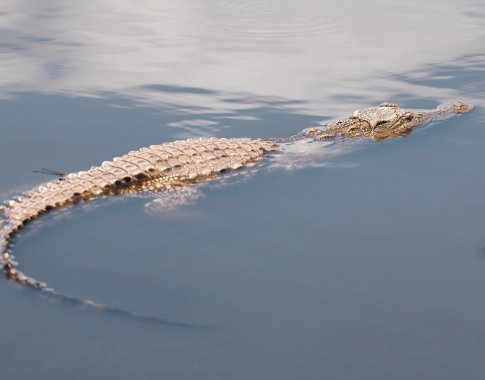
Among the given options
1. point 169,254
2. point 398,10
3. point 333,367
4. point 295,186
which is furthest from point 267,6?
point 333,367

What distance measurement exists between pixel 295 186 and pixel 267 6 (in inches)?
320

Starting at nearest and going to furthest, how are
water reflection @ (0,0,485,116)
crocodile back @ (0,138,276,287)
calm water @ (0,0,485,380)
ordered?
calm water @ (0,0,485,380), crocodile back @ (0,138,276,287), water reflection @ (0,0,485,116)

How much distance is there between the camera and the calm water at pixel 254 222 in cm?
504

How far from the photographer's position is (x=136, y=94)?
1048 cm

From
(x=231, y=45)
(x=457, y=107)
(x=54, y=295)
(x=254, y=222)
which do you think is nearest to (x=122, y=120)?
(x=254, y=222)

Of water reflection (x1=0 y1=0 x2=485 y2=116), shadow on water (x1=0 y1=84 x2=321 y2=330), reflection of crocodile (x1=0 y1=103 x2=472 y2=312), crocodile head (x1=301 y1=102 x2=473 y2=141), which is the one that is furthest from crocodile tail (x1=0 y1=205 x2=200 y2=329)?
water reflection (x1=0 y1=0 x2=485 y2=116)

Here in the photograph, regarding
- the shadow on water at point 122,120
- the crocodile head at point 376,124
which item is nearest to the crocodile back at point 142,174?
the shadow on water at point 122,120

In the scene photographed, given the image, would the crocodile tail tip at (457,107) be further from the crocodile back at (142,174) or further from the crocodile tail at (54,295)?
the crocodile tail at (54,295)

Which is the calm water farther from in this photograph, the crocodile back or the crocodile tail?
the crocodile back

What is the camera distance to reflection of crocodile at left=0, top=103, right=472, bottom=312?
263 inches

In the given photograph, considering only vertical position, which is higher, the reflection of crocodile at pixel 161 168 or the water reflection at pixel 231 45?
the water reflection at pixel 231 45

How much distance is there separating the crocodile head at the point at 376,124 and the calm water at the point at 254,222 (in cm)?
24

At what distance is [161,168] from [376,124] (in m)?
3.15

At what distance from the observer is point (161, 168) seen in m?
7.79
